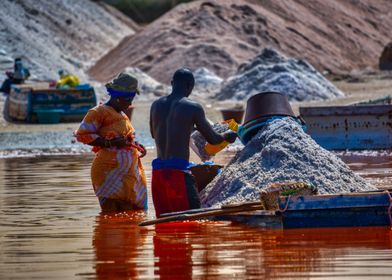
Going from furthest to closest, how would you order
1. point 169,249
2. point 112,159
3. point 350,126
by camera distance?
point 350,126 < point 112,159 < point 169,249

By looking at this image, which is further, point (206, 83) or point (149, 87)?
point (206, 83)

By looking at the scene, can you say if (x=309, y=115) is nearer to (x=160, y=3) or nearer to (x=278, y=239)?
(x=278, y=239)

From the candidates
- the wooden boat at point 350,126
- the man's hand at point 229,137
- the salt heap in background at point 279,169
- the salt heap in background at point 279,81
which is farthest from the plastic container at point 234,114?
the man's hand at point 229,137

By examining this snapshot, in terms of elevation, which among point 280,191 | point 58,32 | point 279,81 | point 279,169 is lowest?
point 280,191

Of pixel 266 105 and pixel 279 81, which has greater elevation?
pixel 279 81

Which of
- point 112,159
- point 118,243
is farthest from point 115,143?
point 118,243

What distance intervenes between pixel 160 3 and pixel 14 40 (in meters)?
22.0

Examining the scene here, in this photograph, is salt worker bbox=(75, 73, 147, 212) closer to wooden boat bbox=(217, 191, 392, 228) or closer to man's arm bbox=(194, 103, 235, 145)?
man's arm bbox=(194, 103, 235, 145)

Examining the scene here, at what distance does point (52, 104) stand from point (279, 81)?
25.9 feet

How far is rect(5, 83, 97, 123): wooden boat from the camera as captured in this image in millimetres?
30578

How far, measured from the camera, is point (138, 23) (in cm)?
6975

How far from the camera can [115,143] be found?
11.6m

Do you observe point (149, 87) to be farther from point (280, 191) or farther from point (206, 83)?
point (280, 191)

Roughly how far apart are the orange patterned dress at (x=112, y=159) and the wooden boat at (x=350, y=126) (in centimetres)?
817
